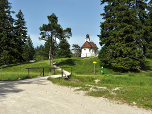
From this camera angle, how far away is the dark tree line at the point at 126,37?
2278 cm

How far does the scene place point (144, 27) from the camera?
2434 centimetres

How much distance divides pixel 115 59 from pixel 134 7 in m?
11.3

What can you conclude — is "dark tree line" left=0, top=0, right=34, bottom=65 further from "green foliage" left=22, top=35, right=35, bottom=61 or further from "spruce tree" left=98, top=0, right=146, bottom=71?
"spruce tree" left=98, top=0, right=146, bottom=71

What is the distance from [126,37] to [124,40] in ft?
1.97

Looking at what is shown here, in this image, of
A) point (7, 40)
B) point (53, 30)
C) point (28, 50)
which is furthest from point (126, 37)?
point (28, 50)

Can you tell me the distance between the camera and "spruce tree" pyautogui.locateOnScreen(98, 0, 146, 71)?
22703 millimetres

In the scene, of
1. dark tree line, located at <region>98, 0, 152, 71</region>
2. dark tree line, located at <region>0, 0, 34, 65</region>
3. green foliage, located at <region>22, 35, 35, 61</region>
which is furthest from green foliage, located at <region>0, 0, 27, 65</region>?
dark tree line, located at <region>98, 0, 152, 71</region>

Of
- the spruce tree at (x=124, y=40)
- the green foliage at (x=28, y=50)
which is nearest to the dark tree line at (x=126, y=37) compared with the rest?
the spruce tree at (x=124, y=40)

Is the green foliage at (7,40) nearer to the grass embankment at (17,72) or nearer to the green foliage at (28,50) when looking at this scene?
the grass embankment at (17,72)

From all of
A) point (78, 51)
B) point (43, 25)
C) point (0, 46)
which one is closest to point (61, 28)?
point (43, 25)

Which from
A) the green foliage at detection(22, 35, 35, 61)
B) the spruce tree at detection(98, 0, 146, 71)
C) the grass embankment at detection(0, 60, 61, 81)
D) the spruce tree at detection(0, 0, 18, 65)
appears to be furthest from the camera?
the green foliage at detection(22, 35, 35, 61)

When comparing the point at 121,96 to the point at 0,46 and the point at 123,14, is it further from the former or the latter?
the point at 0,46

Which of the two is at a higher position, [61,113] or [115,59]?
[115,59]

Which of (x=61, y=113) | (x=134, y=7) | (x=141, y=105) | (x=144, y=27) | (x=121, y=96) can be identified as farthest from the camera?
(x=134, y=7)
